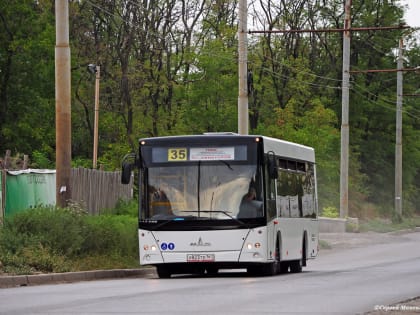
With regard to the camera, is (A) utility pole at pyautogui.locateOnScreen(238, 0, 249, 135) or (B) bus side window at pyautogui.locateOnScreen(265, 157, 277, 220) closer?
(B) bus side window at pyautogui.locateOnScreen(265, 157, 277, 220)

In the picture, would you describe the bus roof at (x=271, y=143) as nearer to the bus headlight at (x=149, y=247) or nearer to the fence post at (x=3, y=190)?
the bus headlight at (x=149, y=247)

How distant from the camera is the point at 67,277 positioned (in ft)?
79.6

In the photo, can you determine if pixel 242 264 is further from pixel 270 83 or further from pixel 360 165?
pixel 360 165

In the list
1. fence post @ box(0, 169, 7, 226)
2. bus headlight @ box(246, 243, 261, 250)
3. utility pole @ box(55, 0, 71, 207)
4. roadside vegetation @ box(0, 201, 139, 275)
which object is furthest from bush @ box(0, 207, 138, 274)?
bus headlight @ box(246, 243, 261, 250)

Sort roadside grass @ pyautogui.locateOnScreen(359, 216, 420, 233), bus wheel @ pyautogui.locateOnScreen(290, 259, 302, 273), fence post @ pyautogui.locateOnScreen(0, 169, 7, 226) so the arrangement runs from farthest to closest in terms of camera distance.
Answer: roadside grass @ pyautogui.locateOnScreen(359, 216, 420, 233)
bus wheel @ pyautogui.locateOnScreen(290, 259, 302, 273)
fence post @ pyautogui.locateOnScreen(0, 169, 7, 226)

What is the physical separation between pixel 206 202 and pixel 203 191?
Result: 0.25 m

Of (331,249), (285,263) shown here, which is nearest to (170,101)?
(331,249)

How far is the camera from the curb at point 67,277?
72.7 feet

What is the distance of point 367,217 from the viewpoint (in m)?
77.6

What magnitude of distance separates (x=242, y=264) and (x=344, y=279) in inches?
102

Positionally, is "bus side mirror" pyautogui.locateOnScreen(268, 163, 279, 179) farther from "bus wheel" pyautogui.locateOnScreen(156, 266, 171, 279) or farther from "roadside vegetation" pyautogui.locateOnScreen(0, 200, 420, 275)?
"roadside vegetation" pyautogui.locateOnScreen(0, 200, 420, 275)

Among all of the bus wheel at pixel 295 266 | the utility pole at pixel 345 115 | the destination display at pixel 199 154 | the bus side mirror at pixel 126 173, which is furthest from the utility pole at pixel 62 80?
the utility pole at pixel 345 115

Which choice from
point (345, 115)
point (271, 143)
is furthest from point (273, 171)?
point (345, 115)

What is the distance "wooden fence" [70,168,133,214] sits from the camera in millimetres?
33094
